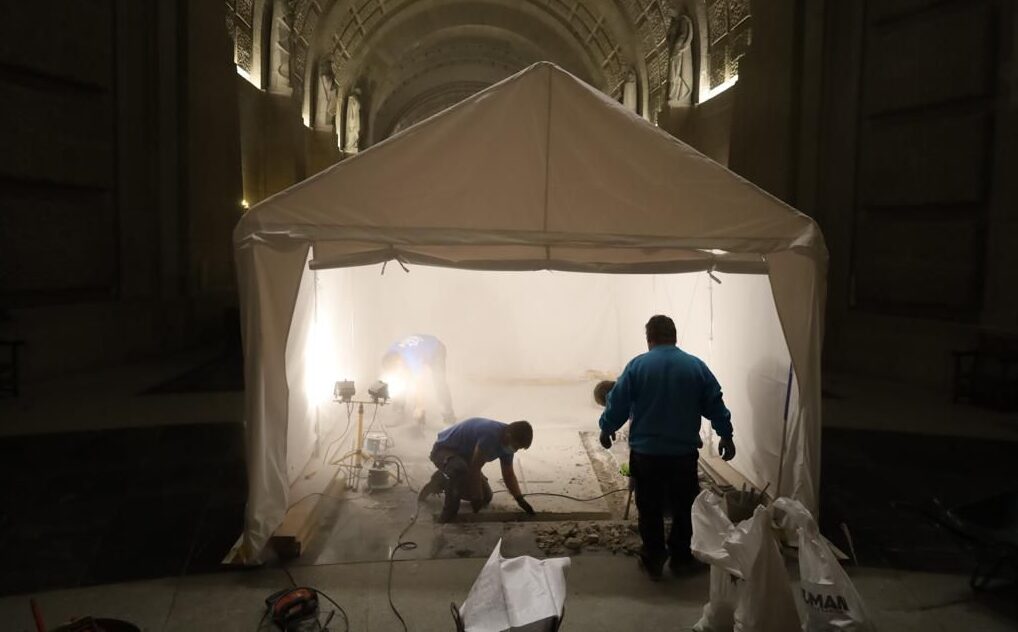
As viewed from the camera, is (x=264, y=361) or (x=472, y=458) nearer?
(x=264, y=361)

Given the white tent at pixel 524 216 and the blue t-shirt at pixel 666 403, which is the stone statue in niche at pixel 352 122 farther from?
the blue t-shirt at pixel 666 403

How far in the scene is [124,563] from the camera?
3.99 meters

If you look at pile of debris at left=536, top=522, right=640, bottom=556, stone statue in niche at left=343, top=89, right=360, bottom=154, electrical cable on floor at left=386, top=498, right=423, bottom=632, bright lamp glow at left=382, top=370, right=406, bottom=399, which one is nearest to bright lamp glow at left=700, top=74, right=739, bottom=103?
bright lamp glow at left=382, top=370, right=406, bottom=399

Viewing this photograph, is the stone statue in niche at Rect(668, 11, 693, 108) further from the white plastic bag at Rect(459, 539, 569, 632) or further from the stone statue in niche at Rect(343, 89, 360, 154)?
the white plastic bag at Rect(459, 539, 569, 632)

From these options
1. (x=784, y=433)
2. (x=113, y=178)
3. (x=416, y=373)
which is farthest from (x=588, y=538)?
(x=113, y=178)

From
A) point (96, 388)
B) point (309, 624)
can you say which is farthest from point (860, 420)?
point (96, 388)

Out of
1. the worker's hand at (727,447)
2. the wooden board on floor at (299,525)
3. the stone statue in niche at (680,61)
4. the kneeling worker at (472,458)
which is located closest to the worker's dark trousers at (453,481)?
the kneeling worker at (472,458)

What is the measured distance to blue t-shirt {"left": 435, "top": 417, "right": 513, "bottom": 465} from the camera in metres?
4.78

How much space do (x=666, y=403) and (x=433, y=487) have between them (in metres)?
2.00

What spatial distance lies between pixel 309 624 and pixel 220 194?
835 centimetres

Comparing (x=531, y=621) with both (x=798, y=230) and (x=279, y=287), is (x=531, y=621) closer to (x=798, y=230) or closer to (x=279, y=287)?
(x=279, y=287)

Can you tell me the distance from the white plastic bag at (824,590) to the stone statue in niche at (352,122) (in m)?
20.1

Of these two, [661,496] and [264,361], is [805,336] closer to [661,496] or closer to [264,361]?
[661,496]

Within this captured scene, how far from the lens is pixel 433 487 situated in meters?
4.98
